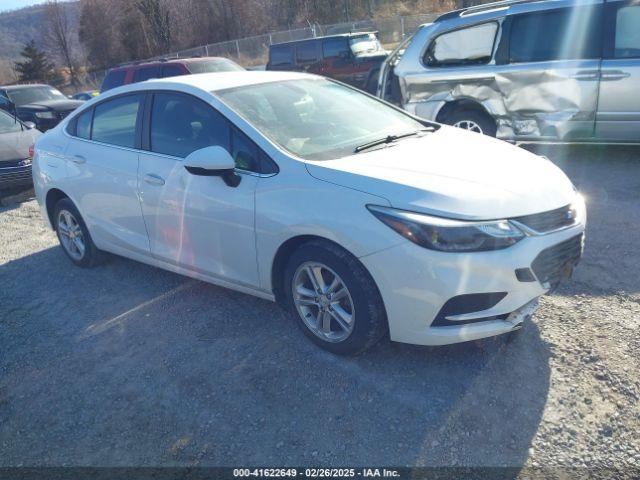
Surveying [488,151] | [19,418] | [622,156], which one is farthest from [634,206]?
[19,418]

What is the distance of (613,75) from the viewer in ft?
20.0

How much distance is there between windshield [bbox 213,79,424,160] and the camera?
3.51 meters

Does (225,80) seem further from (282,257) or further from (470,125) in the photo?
(470,125)

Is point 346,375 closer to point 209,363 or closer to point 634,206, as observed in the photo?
point 209,363

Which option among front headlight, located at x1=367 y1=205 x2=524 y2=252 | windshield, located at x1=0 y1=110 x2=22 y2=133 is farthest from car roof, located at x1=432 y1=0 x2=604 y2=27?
windshield, located at x1=0 y1=110 x2=22 y2=133

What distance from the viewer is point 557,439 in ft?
8.25

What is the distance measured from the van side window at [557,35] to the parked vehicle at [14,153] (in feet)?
21.8

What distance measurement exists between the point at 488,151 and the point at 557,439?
1.79m

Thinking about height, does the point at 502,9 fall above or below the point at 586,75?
above

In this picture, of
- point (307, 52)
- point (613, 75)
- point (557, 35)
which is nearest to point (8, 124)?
point (557, 35)

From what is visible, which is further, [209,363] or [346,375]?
[209,363]

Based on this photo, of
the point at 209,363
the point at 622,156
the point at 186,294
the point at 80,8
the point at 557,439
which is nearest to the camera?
the point at 557,439

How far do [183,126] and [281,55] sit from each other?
1318 cm

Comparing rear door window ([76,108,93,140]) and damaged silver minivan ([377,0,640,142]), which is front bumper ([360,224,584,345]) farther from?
damaged silver minivan ([377,0,640,142])
